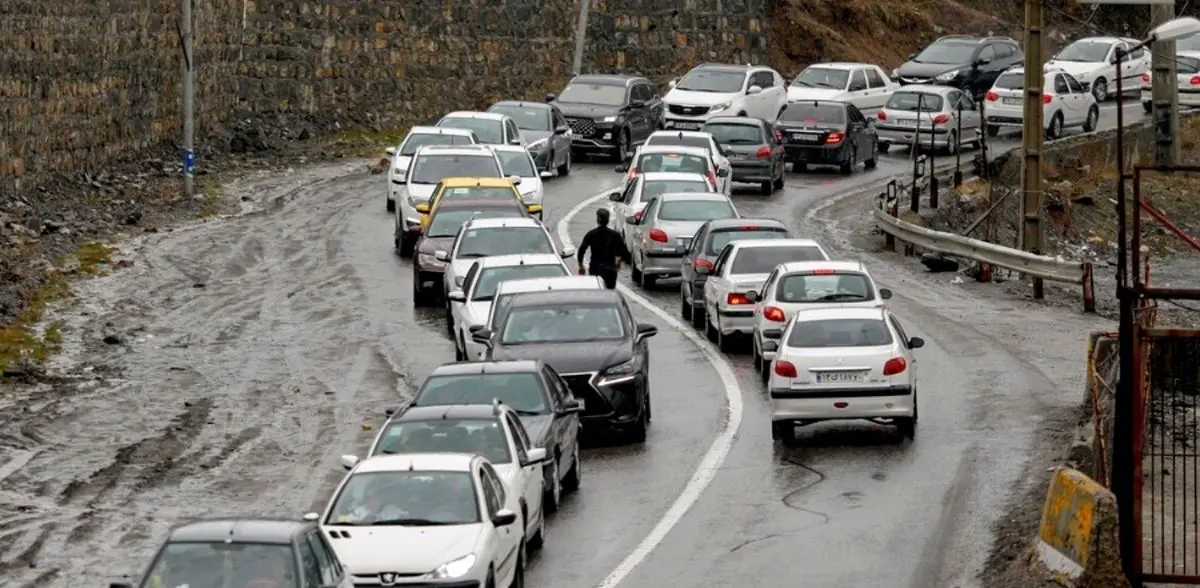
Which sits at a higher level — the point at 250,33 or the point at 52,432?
the point at 250,33

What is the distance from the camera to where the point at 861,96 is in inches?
2222

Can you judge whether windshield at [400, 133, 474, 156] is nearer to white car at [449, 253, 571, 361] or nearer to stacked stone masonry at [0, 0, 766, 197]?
stacked stone masonry at [0, 0, 766, 197]

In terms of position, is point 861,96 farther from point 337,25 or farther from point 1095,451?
point 1095,451

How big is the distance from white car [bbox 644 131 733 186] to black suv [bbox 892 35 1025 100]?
16.3m

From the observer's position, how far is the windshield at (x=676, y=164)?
41906mm

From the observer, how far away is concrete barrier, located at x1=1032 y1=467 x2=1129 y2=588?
16.4 meters

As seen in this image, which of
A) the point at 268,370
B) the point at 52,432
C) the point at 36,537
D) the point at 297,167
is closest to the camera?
the point at 36,537

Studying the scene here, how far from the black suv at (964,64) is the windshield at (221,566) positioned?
4747 centimetres

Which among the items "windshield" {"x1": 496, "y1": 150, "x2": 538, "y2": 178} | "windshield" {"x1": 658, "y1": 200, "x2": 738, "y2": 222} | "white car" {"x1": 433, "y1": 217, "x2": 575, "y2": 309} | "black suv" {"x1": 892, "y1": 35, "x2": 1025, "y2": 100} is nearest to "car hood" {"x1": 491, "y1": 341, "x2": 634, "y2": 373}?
"white car" {"x1": 433, "y1": 217, "x2": 575, "y2": 309}

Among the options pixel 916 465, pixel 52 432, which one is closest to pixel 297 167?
pixel 52 432

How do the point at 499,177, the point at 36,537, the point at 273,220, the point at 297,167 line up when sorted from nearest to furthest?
the point at 36,537 < the point at 499,177 < the point at 273,220 < the point at 297,167

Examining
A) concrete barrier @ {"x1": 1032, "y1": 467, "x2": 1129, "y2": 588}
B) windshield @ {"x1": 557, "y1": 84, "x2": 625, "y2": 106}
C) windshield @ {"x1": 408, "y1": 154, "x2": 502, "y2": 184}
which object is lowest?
concrete barrier @ {"x1": 1032, "y1": 467, "x2": 1129, "y2": 588}

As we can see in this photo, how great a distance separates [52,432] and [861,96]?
115 feet

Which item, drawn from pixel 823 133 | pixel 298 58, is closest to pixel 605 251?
pixel 823 133
